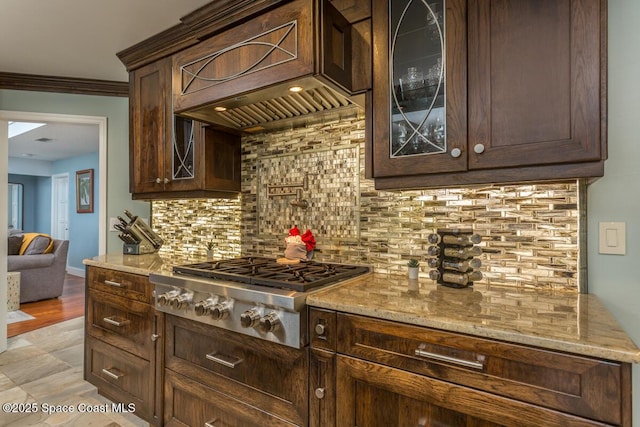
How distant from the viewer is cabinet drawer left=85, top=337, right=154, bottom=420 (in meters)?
1.87

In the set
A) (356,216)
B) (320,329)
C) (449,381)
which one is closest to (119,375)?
(320,329)

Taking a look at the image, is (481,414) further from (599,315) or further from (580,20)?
(580,20)

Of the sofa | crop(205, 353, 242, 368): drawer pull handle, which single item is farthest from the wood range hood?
the sofa

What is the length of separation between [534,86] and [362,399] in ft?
3.94

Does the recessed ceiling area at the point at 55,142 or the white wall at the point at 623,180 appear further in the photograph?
the recessed ceiling area at the point at 55,142

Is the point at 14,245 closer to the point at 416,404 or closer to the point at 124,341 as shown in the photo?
the point at 124,341

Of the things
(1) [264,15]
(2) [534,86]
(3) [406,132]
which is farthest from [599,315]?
(1) [264,15]

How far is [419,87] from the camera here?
1.35 m

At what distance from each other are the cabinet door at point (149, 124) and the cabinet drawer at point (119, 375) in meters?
1.06

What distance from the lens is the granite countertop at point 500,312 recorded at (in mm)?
857

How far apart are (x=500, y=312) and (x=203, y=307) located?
1.16 m

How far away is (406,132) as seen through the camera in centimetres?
137

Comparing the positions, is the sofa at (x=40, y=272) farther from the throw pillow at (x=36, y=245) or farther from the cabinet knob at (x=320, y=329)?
the cabinet knob at (x=320, y=329)

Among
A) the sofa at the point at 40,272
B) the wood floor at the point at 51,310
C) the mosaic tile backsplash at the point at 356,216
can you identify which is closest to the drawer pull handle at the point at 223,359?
the mosaic tile backsplash at the point at 356,216
